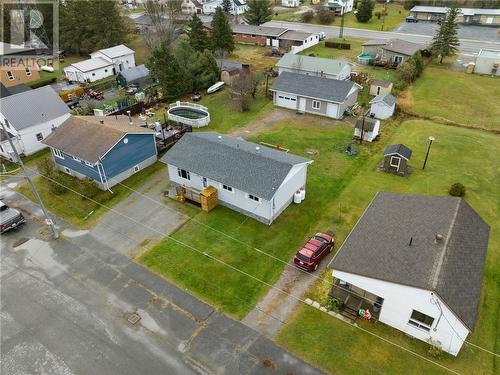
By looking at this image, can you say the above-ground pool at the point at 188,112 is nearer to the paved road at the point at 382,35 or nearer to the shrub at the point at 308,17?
the paved road at the point at 382,35

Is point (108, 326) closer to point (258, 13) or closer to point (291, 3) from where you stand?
point (258, 13)

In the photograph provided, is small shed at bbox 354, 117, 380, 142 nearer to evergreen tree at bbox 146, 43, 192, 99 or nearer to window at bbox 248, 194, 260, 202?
window at bbox 248, 194, 260, 202

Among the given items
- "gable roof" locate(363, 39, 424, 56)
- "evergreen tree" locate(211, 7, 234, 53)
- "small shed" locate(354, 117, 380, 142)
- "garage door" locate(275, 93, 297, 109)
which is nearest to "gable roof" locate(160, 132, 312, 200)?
"small shed" locate(354, 117, 380, 142)

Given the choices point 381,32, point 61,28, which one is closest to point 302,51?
point 381,32

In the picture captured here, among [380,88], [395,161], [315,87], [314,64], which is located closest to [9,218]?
[395,161]

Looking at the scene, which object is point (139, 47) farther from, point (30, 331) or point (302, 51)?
point (30, 331)
